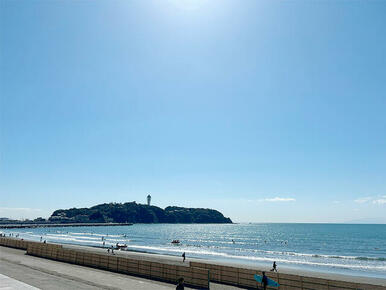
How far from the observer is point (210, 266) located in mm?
26391

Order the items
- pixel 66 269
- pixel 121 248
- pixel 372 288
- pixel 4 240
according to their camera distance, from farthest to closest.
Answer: pixel 121 248 → pixel 4 240 → pixel 66 269 → pixel 372 288

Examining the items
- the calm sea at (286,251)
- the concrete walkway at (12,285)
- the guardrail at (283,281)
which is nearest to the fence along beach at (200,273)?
the guardrail at (283,281)

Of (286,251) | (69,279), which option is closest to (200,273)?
(69,279)

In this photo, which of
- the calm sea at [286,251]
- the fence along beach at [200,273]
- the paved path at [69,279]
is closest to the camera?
the fence along beach at [200,273]

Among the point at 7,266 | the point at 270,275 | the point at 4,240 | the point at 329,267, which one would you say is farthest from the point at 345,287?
the point at 4,240

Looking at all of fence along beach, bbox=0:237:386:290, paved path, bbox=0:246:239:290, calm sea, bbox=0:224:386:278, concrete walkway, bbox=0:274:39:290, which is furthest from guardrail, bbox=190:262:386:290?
calm sea, bbox=0:224:386:278

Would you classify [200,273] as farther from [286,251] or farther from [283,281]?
[286,251]

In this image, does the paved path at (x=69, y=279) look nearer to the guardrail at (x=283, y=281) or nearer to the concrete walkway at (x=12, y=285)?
the concrete walkway at (x=12, y=285)

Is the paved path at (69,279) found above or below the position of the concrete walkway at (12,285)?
below

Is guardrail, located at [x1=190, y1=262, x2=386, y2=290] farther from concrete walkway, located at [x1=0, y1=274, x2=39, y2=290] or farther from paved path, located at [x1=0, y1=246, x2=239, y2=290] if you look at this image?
concrete walkway, located at [x1=0, y1=274, x2=39, y2=290]

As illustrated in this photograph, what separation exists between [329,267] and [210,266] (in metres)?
33.3

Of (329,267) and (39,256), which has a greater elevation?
(39,256)

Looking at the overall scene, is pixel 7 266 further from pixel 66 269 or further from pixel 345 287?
pixel 345 287

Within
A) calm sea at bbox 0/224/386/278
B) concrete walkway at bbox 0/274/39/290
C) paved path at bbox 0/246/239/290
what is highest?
concrete walkway at bbox 0/274/39/290
